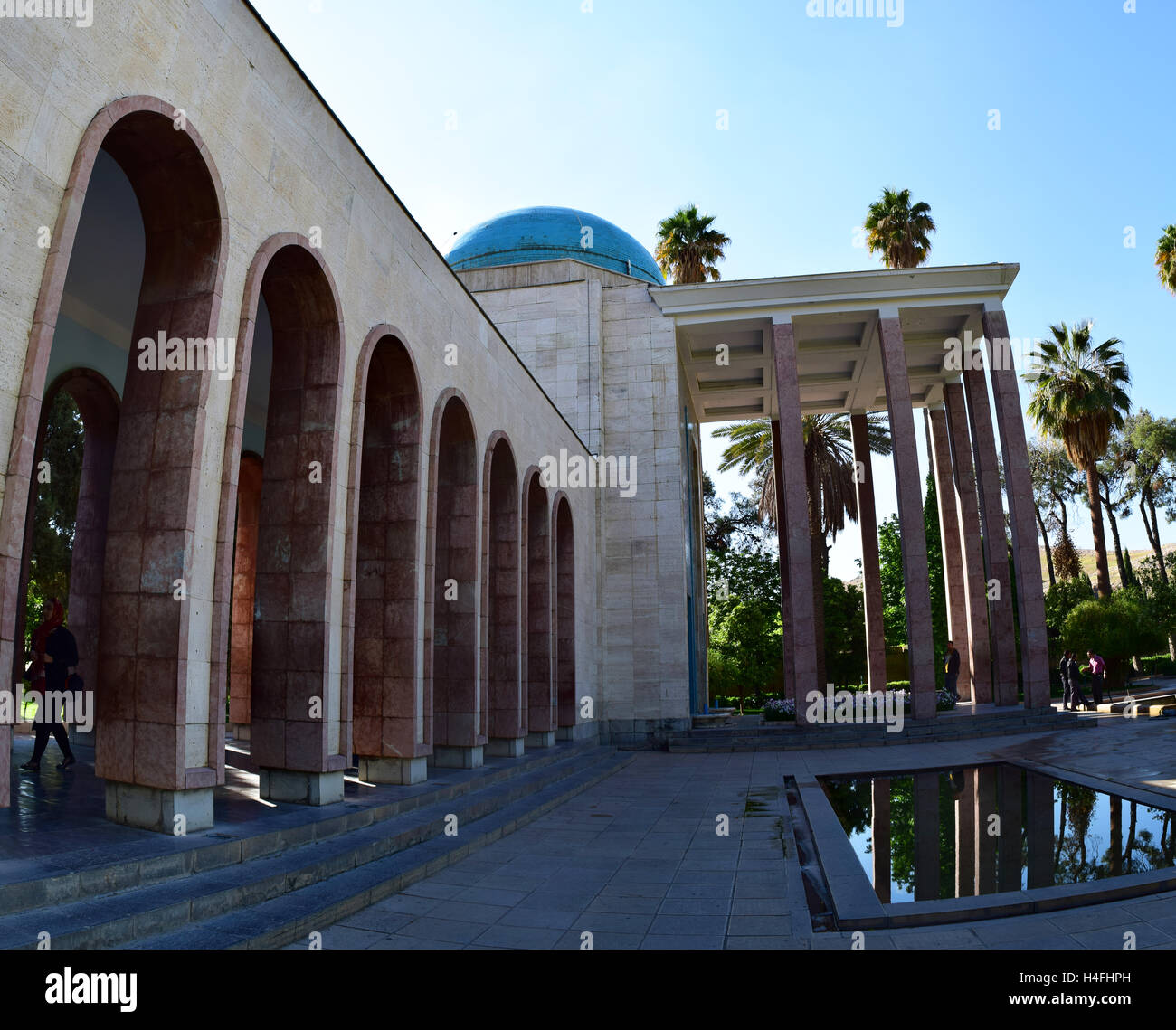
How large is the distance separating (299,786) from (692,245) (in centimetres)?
2776

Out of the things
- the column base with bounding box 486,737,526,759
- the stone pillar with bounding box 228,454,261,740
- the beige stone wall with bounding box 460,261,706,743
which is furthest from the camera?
the beige stone wall with bounding box 460,261,706,743

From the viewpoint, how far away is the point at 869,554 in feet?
85.1

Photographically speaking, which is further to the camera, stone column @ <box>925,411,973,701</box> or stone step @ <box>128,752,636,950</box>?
stone column @ <box>925,411,973,701</box>

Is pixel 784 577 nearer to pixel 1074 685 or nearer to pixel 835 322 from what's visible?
pixel 835 322

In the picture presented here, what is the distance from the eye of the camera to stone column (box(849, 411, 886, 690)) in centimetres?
2544

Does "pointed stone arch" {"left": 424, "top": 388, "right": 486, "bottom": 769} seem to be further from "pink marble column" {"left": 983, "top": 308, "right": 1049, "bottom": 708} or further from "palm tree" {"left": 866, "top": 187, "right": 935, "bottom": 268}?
"palm tree" {"left": 866, "top": 187, "right": 935, "bottom": 268}

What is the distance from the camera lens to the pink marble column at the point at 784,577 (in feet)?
72.0

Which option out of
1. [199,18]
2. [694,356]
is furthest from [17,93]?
[694,356]

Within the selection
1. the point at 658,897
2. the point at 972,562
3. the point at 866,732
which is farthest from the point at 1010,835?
the point at 972,562

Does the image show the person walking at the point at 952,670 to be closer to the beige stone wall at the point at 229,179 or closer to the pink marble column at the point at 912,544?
the pink marble column at the point at 912,544

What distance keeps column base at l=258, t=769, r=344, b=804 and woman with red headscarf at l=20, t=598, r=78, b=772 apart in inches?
100

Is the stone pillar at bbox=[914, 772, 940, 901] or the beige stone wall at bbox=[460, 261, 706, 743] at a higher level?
the beige stone wall at bbox=[460, 261, 706, 743]

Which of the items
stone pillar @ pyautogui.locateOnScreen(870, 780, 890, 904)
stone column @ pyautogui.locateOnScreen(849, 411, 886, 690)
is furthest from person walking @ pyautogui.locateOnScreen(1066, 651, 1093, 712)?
stone pillar @ pyautogui.locateOnScreen(870, 780, 890, 904)

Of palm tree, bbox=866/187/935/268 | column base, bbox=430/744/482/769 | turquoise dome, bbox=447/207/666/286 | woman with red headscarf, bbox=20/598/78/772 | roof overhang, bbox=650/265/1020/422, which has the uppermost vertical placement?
palm tree, bbox=866/187/935/268
